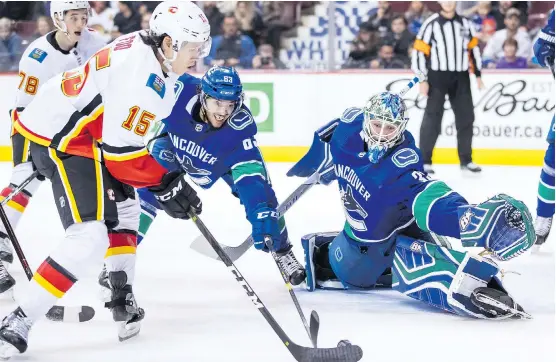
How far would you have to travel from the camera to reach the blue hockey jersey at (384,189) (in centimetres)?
362

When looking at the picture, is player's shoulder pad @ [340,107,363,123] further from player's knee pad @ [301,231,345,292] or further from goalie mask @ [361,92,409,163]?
player's knee pad @ [301,231,345,292]

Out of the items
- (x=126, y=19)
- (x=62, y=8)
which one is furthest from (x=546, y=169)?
(x=126, y=19)

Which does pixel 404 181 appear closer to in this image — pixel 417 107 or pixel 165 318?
pixel 165 318

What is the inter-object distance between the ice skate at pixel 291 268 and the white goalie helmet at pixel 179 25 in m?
1.16

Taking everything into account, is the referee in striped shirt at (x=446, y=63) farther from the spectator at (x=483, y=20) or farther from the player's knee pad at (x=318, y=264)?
the player's knee pad at (x=318, y=264)

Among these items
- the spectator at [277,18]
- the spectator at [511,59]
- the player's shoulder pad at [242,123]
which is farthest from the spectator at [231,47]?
the player's shoulder pad at [242,123]

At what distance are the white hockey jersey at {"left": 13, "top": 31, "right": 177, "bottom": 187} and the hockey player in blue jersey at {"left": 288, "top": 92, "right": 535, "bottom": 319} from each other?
2.75 feet

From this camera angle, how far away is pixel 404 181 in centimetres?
372

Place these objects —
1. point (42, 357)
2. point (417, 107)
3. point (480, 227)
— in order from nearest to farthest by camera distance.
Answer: point (42, 357), point (480, 227), point (417, 107)

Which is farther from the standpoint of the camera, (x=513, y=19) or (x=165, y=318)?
(x=513, y=19)

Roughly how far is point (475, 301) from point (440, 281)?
14 centimetres

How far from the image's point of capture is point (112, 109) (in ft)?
10.2

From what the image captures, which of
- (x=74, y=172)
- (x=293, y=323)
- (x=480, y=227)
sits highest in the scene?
(x=74, y=172)

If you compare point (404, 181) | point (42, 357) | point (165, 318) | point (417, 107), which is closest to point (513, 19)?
point (417, 107)
